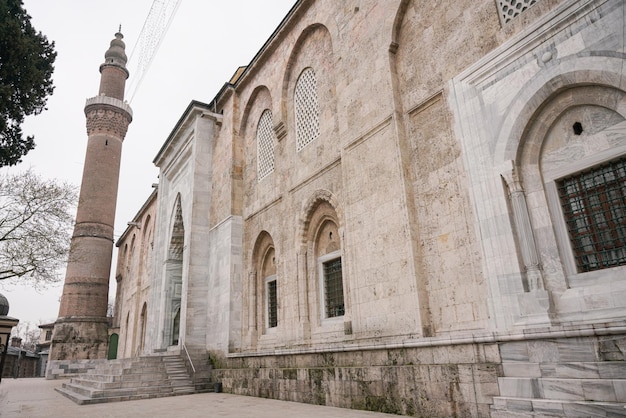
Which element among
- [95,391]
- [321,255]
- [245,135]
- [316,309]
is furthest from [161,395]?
[245,135]

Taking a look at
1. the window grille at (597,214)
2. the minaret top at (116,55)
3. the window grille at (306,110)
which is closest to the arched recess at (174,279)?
the window grille at (306,110)

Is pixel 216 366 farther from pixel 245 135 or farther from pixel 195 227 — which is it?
pixel 245 135

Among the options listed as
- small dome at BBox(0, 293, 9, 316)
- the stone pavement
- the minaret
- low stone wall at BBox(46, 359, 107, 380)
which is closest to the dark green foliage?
small dome at BBox(0, 293, 9, 316)

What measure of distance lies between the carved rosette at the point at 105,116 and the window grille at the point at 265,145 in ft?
53.6

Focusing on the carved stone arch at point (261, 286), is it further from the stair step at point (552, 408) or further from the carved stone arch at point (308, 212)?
the stair step at point (552, 408)

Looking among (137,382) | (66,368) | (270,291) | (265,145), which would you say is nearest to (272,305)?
(270,291)

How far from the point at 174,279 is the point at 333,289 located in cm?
923

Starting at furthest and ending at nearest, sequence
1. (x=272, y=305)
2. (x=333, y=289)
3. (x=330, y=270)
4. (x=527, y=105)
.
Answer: (x=272, y=305) → (x=330, y=270) → (x=333, y=289) → (x=527, y=105)

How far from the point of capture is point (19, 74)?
707cm

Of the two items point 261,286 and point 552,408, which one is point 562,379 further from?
point 261,286

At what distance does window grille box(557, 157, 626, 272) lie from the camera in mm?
4160

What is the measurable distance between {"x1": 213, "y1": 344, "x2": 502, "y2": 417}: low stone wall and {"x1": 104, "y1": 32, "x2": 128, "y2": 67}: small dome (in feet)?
81.4

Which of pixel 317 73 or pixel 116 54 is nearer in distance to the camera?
pixel 317 73

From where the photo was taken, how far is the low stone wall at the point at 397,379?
14.6ft
